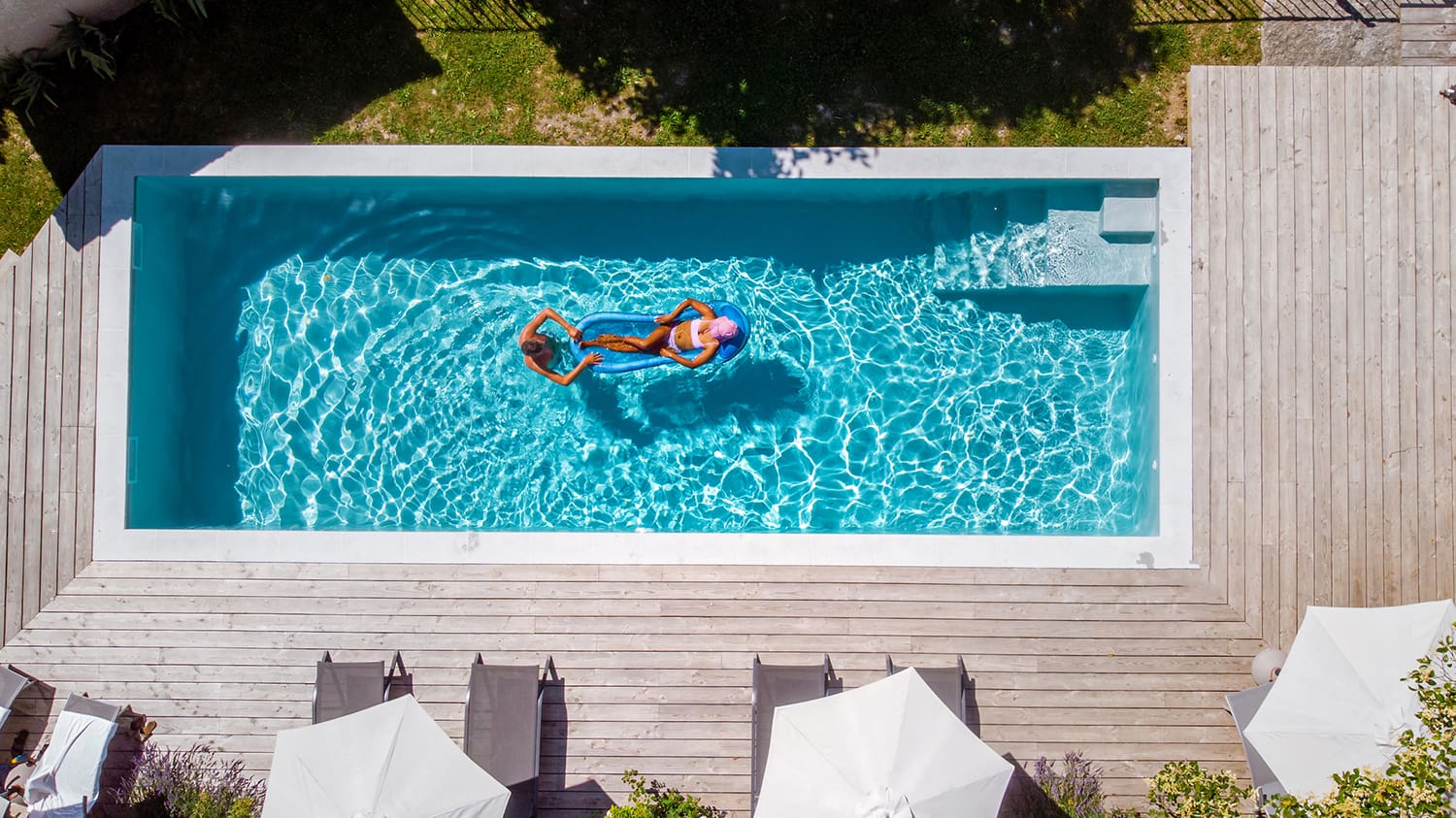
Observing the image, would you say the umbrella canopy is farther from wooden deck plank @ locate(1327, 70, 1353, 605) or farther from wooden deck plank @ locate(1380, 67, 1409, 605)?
wooden deck plank @ locate(1380, 67, 1409, 605)

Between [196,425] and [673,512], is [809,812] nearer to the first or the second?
[673,512]

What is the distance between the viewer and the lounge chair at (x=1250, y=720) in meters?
7.73

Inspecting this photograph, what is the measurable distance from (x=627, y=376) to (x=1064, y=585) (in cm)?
492

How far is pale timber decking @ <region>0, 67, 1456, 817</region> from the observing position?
8.27 m

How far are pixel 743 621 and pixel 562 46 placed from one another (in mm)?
6147

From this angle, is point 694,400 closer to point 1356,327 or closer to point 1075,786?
point 1075,786

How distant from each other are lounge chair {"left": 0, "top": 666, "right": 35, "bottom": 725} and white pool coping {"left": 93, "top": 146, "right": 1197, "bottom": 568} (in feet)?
4.35

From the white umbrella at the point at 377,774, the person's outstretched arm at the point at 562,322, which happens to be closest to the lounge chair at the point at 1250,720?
the white umbrella at the point at 377,774

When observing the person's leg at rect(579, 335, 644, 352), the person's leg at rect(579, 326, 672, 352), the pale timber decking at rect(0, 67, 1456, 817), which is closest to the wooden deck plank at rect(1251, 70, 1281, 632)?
the pale timber decking at rect(0, 67, 1456, 817)

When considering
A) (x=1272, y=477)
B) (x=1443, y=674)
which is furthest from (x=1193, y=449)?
(x=1443, y=674)

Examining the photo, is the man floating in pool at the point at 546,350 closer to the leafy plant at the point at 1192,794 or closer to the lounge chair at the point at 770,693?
the lounge chair at the point at 770,693

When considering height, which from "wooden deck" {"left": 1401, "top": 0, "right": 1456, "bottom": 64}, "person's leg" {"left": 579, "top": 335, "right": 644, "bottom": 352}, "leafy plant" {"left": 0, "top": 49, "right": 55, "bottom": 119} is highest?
"wooden deck" {"left": 1401, "top": 0, "right": 1456, "bottom": 64}

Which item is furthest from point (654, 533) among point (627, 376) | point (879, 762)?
point (879, 762)

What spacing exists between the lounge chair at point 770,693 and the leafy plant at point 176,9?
8.44 m
